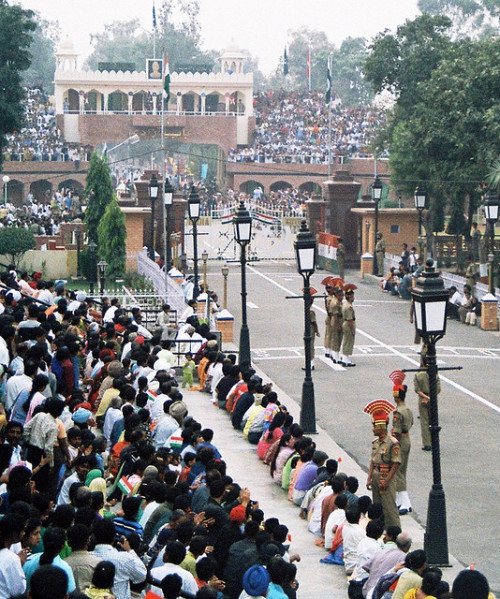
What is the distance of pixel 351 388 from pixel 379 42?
96.6ft

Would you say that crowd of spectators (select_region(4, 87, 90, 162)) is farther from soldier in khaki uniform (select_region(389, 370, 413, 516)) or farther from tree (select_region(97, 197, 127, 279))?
soldier in khaki uniform (select_region(389, 370, 413, 516))

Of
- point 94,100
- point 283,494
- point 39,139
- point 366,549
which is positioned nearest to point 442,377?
point 283,494

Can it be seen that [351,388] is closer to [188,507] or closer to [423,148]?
[188,507]

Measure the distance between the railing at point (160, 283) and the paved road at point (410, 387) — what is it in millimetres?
1937

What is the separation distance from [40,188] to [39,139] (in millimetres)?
5134

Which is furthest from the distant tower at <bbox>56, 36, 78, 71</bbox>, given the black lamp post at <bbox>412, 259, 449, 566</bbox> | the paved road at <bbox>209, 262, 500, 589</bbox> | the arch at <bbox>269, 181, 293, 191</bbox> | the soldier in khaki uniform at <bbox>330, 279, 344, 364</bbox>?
the black lamp post at <bbox>412, 259, 449, 566</bbox>

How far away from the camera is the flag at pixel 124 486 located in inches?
538

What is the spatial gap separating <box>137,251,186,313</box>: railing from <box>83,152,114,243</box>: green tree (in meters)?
1.93

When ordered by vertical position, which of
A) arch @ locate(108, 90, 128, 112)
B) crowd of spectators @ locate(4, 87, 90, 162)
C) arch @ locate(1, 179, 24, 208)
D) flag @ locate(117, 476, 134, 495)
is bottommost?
flag @ locate(117, 476, 134, 495)

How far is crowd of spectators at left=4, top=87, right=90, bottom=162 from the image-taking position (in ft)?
245

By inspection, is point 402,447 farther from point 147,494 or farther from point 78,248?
point 78,248

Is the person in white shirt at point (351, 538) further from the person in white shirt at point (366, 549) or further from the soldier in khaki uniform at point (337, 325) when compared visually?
the soldier in khaki uniform at point (337, 325)

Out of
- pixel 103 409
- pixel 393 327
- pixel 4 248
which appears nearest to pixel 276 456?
pixel 103 409

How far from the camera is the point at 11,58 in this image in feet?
153
